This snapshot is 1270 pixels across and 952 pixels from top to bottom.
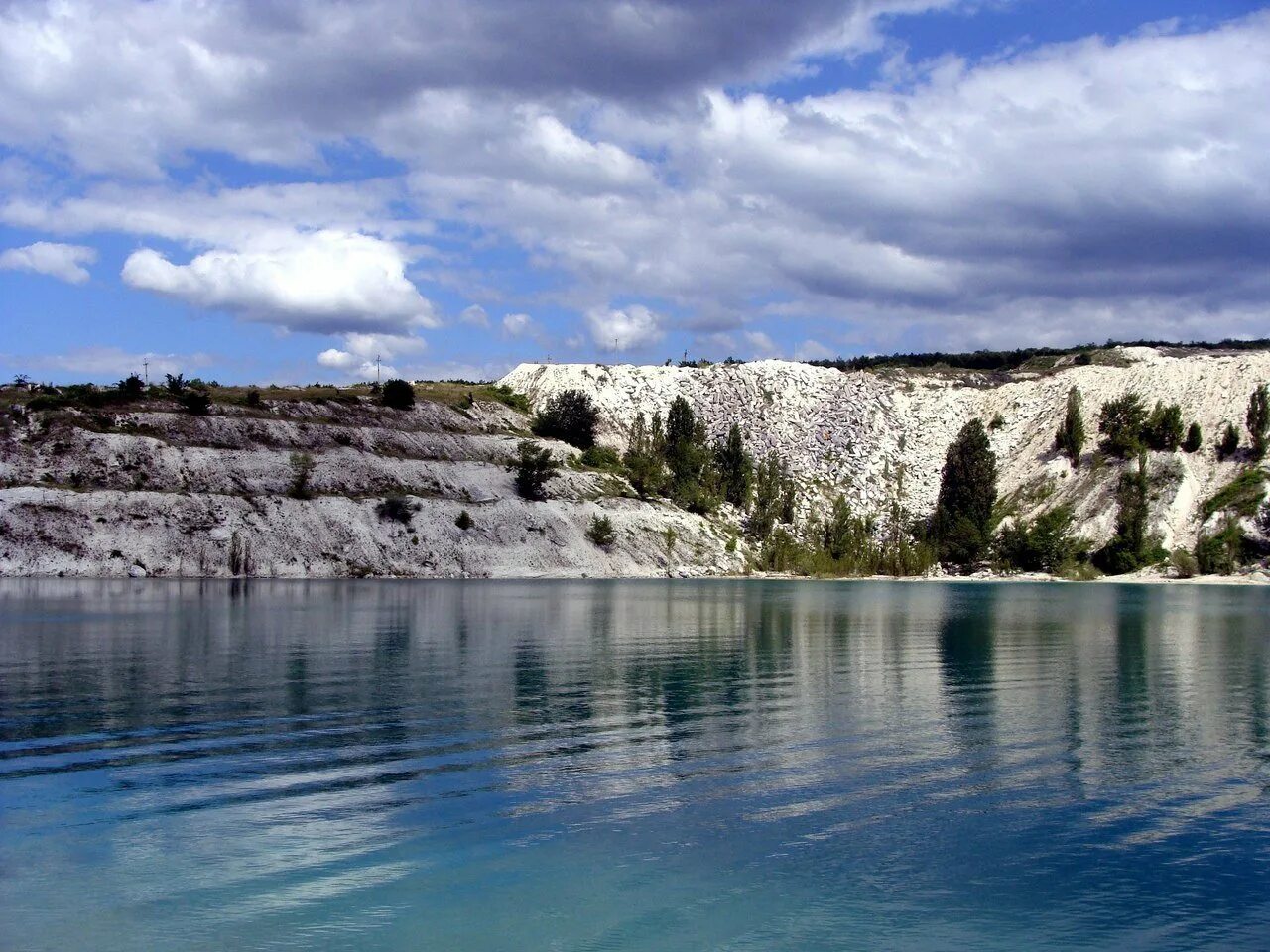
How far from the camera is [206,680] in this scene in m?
35.3

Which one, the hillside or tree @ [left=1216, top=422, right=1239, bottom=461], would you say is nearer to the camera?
the hillside

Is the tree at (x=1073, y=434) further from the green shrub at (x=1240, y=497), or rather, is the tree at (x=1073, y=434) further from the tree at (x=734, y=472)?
the tree at (x=734, y=472)

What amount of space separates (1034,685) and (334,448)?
10108 centimetres

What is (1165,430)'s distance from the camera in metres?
152

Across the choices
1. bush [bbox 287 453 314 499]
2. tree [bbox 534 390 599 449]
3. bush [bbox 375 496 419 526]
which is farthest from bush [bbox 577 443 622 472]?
bush [bbox 287 453 314 499]

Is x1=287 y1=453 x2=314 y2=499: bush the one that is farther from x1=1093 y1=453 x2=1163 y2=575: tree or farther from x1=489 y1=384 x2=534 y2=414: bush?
x1=1093 y1=453 x2=1163 y2=575: tree

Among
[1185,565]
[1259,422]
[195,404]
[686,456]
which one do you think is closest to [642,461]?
[686,456]

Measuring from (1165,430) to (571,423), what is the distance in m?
83.6

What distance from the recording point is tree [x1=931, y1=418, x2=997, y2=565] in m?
147

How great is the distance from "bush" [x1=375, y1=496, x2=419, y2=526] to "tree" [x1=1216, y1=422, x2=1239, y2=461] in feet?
357

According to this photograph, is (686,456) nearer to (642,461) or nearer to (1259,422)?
(642,461)

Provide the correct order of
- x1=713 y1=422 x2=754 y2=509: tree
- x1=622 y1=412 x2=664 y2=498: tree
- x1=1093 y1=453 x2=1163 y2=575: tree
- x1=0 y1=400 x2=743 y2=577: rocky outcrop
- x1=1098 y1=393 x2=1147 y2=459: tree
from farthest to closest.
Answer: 1. x1=713 y1=422 x2=754 y2=509: tree
2. x1=1098 y1=393 x2=1147 y2=459: tree
3. x1=622 y1=412 x2=664 y2=498: tree
4. x1=1093 y1=453 x2=1163 y2=575: tree
5. x1=0 y1=400 x2=743 y2=577: rocky outcrop

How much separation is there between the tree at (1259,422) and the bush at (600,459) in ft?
282

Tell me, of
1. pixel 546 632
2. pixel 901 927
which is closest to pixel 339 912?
pixel 901 927
